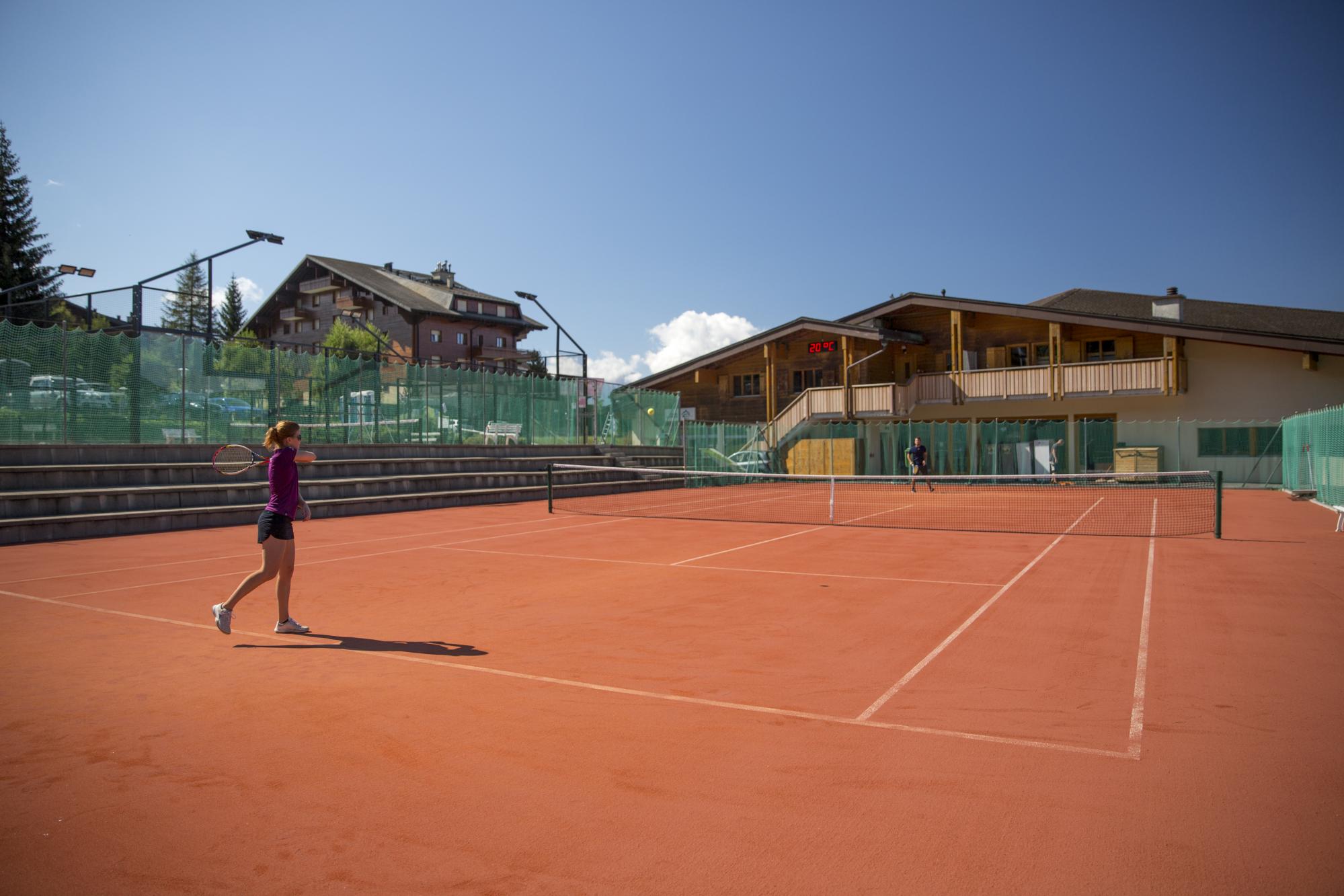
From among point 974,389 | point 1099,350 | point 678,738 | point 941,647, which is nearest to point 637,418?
point 974,389

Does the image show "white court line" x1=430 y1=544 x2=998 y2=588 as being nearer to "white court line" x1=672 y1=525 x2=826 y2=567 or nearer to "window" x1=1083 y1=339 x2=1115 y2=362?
"white court line" x1=672 y1=525 x2=826 y2=567

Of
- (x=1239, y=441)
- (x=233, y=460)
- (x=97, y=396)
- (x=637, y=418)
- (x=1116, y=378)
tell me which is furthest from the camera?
(x=637, y=418)

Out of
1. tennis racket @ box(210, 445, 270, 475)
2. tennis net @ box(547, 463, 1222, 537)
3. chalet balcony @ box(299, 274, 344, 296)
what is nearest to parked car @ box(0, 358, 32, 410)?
tennis racket @ box(210, 445, 270, 475)

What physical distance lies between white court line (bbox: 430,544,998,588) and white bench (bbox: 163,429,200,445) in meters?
8.81

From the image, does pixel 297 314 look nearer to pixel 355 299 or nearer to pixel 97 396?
pixel 355 299

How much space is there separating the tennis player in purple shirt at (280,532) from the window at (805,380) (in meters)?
36.7

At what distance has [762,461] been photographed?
126ft

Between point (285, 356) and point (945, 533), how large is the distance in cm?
1627

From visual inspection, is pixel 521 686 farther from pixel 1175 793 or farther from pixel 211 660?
pixel 1175 793

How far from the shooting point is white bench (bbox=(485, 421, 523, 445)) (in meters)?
27.3

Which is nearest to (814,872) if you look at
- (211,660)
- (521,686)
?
(521,686)

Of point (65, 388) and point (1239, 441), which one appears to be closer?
point (65, 388)

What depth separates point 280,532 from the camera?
721 centimetres

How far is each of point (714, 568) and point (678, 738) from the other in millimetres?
6490
